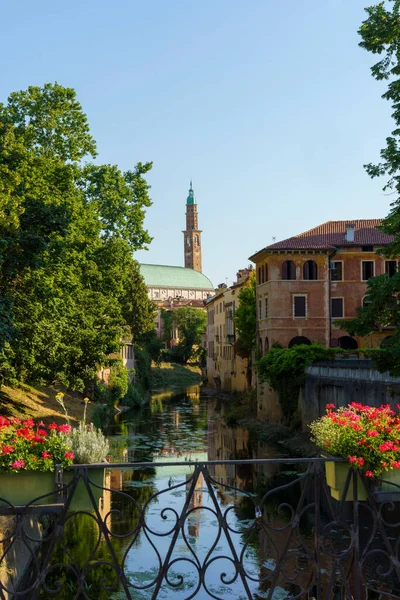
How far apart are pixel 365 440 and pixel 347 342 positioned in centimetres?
4174

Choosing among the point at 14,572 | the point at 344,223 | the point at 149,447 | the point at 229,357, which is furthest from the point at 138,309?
the point at 14,572

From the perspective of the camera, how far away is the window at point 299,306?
46.4 meters

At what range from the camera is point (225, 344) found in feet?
246

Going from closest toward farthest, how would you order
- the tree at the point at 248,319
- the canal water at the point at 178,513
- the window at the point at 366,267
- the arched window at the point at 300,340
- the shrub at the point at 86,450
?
the shrub at the point at 86,450 < the canal water at the point at 178,513 < the arched window at the point at 300,340 < the window at the point at 366,267 < the tree at the point at 248,319

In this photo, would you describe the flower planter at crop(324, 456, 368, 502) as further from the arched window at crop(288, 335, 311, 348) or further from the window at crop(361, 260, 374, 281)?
the window at crop(361, 260, 374, 281)

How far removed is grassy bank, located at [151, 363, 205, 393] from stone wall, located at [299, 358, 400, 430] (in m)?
55.8

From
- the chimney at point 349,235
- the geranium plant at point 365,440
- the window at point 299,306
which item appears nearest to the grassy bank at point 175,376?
the window at point 299,306

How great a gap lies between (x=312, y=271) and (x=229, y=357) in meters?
26.4

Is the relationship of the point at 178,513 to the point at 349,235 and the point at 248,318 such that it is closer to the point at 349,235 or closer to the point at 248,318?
the point at 349,235

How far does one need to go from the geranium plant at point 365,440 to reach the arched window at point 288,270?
40141 mm

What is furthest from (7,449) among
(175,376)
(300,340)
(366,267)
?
(175,376)

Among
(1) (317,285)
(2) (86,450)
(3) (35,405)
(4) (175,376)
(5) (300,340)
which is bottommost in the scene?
(4) (175,376)

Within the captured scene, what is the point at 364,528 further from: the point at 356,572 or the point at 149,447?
the point at 149,447

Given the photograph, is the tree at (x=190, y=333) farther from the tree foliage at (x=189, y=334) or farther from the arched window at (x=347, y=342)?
the arched window at (x=347, y=342)
